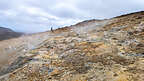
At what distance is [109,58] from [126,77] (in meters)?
2.72

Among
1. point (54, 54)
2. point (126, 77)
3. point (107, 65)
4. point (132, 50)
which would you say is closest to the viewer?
point (126, 77)

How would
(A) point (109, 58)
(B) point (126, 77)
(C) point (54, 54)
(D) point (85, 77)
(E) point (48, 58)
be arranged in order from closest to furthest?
(B) point (126, 77) → (D) point (85, 77) → (A) point (109, 58) → (E) point (48, 58) → (C) point (54, 54)

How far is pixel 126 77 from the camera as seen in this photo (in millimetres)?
7641

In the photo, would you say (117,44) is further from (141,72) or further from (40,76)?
(40,76)

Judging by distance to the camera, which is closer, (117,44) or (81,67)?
(81,67)

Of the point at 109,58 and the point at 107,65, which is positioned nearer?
the point at 107,65

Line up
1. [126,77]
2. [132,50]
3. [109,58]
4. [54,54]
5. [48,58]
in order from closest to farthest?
[126,77] < [109,58] < [132,50] < [48,58] < [54,54]

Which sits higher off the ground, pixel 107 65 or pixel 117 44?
pixel 117 44

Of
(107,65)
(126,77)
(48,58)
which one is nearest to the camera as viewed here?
(126,77)

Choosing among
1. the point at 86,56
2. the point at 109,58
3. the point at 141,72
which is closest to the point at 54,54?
the point at 86,56

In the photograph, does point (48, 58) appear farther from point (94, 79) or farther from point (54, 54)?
point (94, 79)

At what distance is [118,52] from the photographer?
11.1 metres

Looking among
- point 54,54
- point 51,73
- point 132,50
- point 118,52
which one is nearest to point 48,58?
point 54,54

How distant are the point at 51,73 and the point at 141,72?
5329 millimetres
